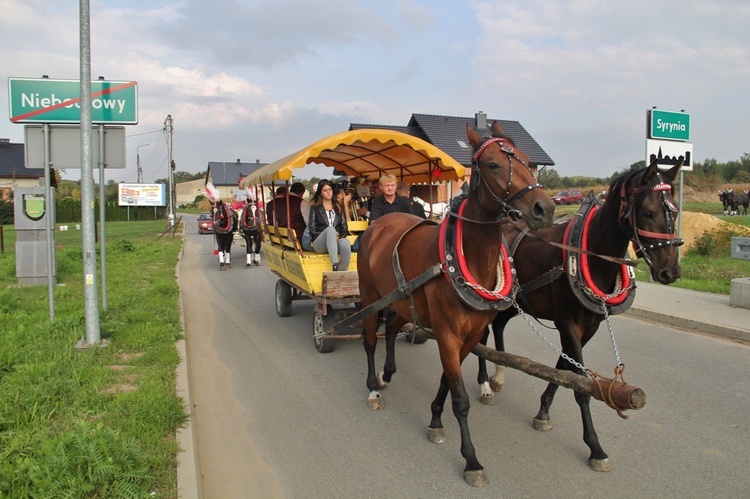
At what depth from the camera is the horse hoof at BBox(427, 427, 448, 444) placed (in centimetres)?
421

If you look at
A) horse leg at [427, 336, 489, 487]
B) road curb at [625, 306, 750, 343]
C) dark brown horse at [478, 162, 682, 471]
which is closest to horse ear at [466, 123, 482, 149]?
dark brown horse at [478, 162, 682, 471]

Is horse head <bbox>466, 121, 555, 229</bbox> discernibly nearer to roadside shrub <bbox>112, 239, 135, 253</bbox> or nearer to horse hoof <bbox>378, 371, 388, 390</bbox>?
horse hoof <bbox>378, 371, 388, 390</bbox>

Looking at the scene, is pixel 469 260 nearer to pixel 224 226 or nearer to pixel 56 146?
pixel 56 146

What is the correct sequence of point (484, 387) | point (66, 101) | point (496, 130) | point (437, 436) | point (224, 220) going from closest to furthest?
point (496, 130)
point (437, 436)
point (484, 387)
point (66, 101)
point (224, 220)

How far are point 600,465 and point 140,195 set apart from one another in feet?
209

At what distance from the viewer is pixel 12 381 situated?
4738mm

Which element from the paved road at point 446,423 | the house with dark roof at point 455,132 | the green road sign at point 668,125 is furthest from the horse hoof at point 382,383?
the house with dark roof at point 455,132

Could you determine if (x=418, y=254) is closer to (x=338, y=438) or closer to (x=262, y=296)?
(x=338, y=438)

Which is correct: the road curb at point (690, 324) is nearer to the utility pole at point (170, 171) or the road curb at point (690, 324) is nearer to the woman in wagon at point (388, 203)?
the woman in wagon at point (388, 203)

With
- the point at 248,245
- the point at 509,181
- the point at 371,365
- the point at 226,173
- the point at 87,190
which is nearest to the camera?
the point at 509,181

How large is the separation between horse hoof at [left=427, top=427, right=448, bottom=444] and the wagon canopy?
133 inches

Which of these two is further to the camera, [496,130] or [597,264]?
[597,264]

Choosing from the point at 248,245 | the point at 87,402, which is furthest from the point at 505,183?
the point at 248,245

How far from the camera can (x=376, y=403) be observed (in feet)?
16.3
